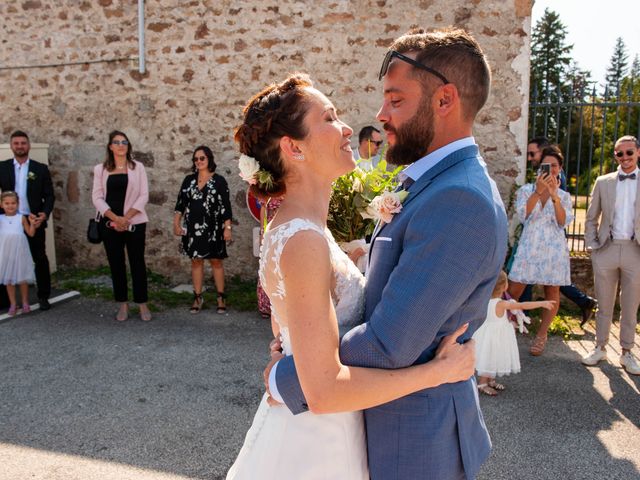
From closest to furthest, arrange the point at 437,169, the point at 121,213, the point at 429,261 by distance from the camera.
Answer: the point at 429,261 < the point at 437,169 < the point at 121,213

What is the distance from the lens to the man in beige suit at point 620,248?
17.6 ft

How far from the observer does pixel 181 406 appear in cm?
441

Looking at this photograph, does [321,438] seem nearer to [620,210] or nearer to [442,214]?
[442,214]

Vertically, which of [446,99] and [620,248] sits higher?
[446,99]

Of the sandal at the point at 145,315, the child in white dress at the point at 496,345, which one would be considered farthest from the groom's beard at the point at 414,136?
the sandal at the point at 145,315

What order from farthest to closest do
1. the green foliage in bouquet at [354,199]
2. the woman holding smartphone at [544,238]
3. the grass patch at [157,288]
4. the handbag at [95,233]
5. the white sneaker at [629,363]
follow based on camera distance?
the grass patch at [157,288]
the handbag at [95,233]
the woman holding smartphone at [544,238]
the white sneaker at [629,363]
the green foliage in bouquet at [354,199]

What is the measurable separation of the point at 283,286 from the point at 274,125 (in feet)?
Result: 1.75

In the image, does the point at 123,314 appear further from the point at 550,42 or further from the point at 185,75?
the point at 550,42

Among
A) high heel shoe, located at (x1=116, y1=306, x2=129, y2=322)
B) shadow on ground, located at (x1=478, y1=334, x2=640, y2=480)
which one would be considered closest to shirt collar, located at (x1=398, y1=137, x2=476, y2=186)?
shadow on ground, located at (x1=478, y1=334, x2=640, y2=480)

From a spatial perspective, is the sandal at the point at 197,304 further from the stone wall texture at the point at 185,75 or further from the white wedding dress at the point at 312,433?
the white wedding dress at the point at 312,433

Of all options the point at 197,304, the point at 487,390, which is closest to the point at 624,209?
the point at 487,390

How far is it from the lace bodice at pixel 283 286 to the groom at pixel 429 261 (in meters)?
0.07

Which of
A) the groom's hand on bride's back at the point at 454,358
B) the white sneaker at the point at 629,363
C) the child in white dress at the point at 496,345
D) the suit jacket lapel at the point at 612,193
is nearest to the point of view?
the groom's hand on bride's back at the point at 454,358

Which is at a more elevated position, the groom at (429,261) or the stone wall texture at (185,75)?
the stone wall texture at (185,75)
